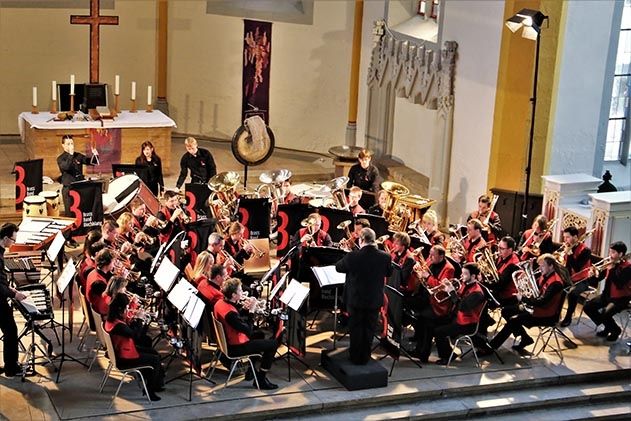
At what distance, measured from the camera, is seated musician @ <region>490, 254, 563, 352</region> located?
11031mm

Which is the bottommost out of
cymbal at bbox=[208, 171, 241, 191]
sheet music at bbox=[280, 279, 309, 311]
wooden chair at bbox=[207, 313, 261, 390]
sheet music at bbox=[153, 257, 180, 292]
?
wooden chair at bbox=[207, 313, 261, 390]

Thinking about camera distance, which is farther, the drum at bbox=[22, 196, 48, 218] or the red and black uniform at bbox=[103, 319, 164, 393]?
the drum at bbox=[22, 196, 48, 218]

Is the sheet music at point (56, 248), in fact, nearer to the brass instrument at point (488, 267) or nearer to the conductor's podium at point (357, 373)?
the conductor's podium at point (357, 373)

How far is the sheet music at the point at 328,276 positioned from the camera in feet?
34.7

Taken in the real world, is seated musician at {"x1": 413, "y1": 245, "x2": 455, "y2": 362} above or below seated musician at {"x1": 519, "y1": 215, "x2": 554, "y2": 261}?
below

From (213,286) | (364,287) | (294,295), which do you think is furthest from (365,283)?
(213,286)

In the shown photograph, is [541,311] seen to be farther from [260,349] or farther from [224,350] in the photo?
[224,350]

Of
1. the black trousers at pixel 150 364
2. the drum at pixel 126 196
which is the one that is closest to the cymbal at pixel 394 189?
the drum at pixel 126 196

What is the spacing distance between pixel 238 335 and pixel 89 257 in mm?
1700

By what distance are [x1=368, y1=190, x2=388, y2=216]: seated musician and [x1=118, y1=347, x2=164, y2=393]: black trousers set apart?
14.8 feet

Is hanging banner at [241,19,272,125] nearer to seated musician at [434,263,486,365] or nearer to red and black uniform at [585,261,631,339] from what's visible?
red and black uniform at [585,261,631,339]

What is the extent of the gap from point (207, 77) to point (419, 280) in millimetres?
9296

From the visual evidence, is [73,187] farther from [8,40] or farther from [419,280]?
[8,40]

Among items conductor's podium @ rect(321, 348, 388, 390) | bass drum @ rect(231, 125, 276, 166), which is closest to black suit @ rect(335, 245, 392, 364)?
conductor's podium @ rect(321, 348, 388, 390)
